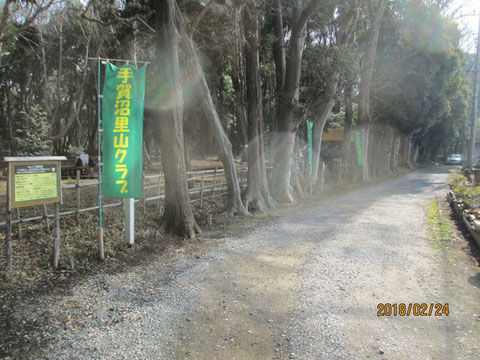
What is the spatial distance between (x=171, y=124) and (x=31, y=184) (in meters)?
2.94

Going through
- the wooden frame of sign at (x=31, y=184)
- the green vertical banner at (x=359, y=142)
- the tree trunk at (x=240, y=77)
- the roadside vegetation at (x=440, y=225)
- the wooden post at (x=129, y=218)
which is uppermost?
the tree trunk at (x=240, y=77)

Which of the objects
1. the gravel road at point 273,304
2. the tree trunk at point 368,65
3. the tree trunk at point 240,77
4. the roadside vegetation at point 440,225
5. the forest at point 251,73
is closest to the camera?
the gravel road at point 273,304

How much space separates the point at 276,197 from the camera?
40.1ft

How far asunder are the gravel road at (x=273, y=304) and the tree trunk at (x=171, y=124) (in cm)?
76

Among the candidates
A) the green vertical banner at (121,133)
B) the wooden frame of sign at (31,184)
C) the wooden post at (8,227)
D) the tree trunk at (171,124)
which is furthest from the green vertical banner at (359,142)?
the wooden post at (8,227)

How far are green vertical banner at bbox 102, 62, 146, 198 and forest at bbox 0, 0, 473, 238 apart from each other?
1275mm

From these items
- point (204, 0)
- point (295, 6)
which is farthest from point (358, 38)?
point (204, 0)

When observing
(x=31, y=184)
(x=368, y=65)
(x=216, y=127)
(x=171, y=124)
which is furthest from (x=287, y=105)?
(x=31, y=184)

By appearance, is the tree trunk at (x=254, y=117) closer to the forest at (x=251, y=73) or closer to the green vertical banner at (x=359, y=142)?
the forest at (x=251, y=73)

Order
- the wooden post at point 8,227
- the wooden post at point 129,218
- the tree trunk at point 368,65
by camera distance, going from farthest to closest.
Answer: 1. the tree trunk at point 368,65
2. the wooden post at point 129,218
3. the wooden post at point 8,227

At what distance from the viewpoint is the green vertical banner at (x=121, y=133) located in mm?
5645

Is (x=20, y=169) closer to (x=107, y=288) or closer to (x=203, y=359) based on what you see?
(x=107, y=288)

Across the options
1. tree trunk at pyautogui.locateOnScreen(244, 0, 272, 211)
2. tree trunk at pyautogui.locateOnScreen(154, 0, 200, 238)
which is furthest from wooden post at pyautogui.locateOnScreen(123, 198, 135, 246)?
tree trunk at pyautogui.locateOnScreen(244, 0, 272, 211)
